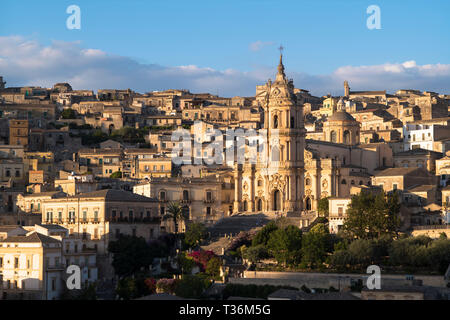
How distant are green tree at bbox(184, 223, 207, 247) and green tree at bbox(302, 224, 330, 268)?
10465 mm

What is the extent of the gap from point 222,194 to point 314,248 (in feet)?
81.3

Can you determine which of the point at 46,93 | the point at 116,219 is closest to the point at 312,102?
the point at 46,93

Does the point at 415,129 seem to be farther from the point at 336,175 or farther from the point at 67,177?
the point at 67,177

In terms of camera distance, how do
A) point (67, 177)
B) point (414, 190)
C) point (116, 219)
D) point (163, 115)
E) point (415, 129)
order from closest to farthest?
point (116, 219) → point (414, 190) → point (67, 177) → point (415, 129) → point (163, 115)

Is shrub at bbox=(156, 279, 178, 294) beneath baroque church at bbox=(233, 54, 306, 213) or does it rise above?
beneath

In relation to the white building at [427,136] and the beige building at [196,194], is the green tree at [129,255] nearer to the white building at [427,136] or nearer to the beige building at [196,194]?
the beige building at [196,194]

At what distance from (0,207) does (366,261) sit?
37.6 m

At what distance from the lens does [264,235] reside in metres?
91.2

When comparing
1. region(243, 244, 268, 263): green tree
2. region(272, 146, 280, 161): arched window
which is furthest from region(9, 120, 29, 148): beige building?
region(243, 244, 268, 263): green tree

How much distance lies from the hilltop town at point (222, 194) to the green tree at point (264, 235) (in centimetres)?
14

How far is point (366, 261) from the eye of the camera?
3275 inches

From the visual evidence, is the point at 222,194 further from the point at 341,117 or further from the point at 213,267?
the point at 213,267

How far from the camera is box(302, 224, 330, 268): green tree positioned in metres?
84.6

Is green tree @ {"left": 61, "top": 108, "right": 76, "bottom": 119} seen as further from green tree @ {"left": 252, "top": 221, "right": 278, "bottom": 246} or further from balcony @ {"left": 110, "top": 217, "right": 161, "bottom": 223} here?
green tree @ {"left": 252, "top": 221, "right": 278, "bottom": 246}
